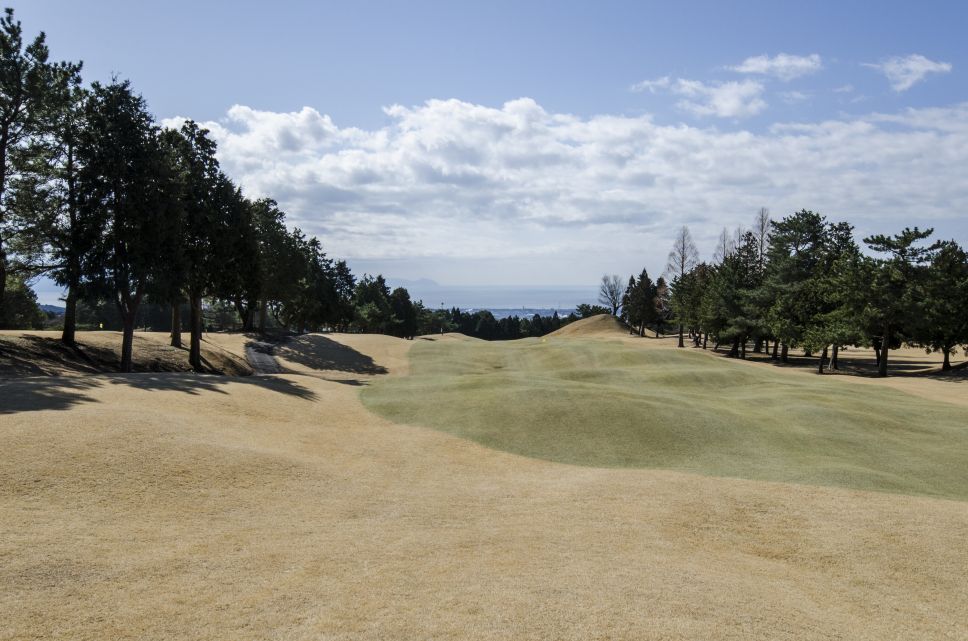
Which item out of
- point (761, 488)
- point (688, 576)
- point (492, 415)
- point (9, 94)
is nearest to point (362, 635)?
point (688, 576)

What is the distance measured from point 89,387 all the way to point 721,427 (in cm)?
2702

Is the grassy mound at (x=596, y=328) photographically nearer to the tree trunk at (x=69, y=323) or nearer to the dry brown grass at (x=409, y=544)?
the tree trunk at (x=69, y=323)

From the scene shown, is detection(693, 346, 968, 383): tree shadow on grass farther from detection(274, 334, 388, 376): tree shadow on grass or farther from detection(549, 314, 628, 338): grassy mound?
detection(274, 334, 388, 376): tree shadow on grass

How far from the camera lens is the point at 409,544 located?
451 inches

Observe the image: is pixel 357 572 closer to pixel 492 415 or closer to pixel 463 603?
pixel 463 603

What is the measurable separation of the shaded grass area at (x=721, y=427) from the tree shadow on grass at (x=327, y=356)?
1207 cm

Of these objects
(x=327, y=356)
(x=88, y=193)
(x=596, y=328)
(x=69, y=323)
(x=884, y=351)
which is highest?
(x=88, y=193)

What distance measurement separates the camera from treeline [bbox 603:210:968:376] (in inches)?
2080

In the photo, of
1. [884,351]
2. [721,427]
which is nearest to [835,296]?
[884,351]

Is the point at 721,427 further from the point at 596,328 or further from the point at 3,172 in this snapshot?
the point at 596,328

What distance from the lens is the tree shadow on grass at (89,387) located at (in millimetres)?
18719

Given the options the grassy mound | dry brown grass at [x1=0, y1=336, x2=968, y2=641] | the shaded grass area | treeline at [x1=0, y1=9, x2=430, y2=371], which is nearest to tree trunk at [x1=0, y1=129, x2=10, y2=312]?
treeline at [x1=0, y1=9, x2=430, y2=371]

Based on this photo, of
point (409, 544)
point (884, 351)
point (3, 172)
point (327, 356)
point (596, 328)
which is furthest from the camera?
point (596, 328)

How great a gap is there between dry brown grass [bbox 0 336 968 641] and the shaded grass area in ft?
7.54
